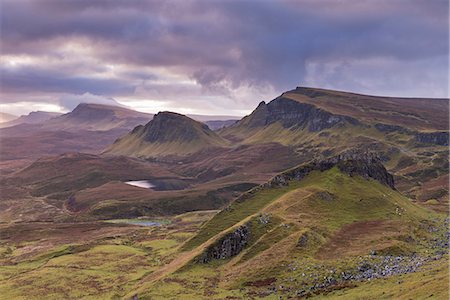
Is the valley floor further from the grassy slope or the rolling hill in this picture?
the grassy slope

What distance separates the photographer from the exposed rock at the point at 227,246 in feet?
350

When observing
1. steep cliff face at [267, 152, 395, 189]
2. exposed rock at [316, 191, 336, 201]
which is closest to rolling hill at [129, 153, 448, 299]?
exposed rock at [316, 191, 336, 201]

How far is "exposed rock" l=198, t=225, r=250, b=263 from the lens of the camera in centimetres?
10662

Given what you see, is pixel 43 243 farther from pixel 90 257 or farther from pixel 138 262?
pixel 138 262

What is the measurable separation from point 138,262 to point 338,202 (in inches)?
2402

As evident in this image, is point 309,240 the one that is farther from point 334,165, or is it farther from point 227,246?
point 334,165

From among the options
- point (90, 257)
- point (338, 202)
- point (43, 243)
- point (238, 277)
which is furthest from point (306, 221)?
point (43, 243)

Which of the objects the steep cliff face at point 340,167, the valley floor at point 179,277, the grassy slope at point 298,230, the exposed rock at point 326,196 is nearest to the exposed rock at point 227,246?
the grassy slope at point 298,230

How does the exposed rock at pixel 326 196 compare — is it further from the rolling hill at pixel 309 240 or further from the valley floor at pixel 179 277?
the valley floor at pixel 179 277

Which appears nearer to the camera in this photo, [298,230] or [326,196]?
[298,230]

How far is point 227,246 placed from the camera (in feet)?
352

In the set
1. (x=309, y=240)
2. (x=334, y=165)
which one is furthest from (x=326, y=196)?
(x=309, y=240)

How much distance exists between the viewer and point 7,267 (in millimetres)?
140125

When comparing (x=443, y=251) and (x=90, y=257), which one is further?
(x=90, y=257)
